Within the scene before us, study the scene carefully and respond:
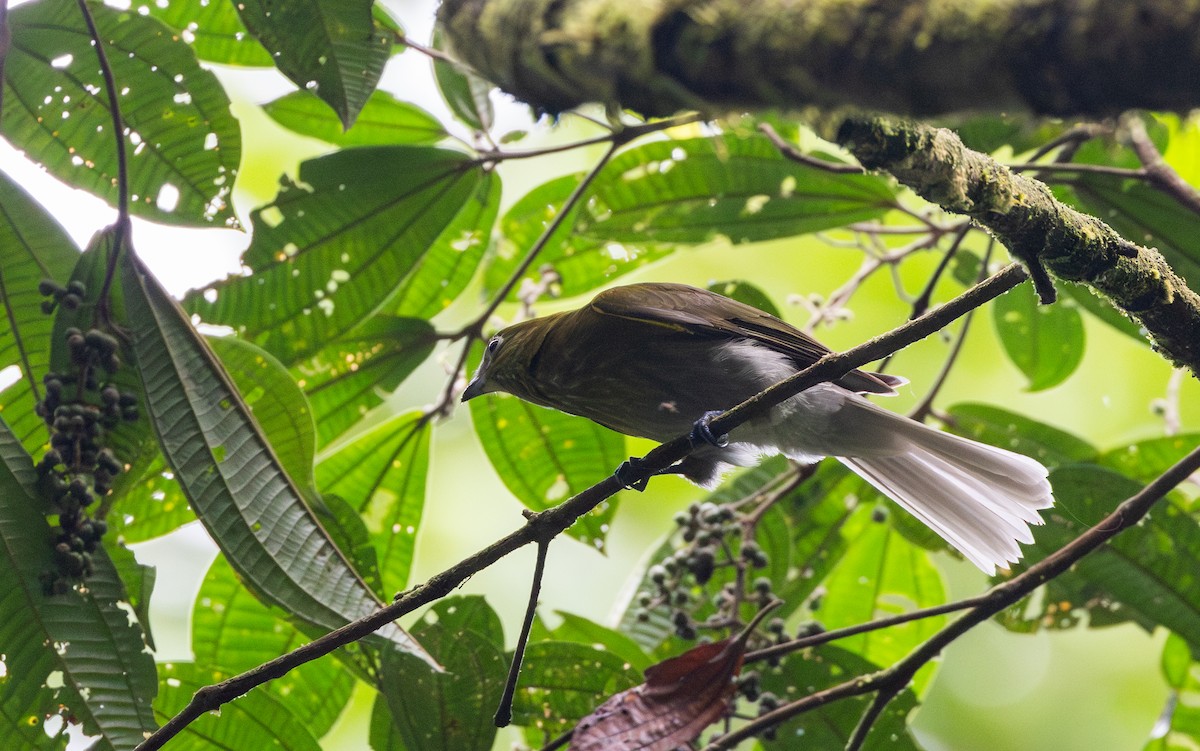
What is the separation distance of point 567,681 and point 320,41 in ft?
4.93

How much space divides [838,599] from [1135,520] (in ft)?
4.45

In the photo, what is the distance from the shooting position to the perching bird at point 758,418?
2.43 metres

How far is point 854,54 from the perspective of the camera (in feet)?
2.60

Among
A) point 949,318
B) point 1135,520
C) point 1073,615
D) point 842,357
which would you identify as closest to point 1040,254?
point 949,318

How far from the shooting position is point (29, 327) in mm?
2041

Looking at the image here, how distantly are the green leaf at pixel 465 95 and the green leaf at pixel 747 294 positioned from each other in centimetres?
85

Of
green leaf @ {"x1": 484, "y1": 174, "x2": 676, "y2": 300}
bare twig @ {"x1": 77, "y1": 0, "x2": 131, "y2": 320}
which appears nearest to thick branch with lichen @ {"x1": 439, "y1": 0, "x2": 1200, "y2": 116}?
bare twig @ {"x1": 77, "y1": 0, "x2": 131, "y2": 320}

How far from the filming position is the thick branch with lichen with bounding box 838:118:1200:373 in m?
1.28

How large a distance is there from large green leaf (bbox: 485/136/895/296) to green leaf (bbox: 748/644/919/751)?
1.23 meters

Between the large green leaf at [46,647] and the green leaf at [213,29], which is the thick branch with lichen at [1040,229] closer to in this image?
the large green leaf at [46,647]

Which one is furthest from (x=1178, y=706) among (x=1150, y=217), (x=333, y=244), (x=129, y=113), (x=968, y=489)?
(x=129, y=113)

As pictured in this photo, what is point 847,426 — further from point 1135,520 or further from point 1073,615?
point 1073,615

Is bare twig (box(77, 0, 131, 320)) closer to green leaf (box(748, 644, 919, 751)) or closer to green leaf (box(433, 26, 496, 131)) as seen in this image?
green leaf (box(433, 26, 496, 131))

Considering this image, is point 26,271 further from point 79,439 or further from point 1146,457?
point 1146,457
